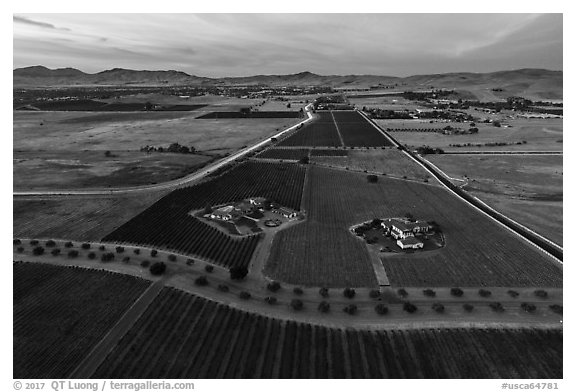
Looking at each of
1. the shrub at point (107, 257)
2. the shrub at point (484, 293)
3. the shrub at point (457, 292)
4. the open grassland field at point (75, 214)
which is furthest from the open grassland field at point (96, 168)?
the shrub at point (484, 293)

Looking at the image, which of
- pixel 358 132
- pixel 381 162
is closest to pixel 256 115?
pixel 358 132

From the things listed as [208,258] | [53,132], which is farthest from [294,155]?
[53,132]

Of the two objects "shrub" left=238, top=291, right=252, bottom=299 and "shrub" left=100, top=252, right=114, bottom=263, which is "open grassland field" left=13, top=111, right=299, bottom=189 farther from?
"shrub" left=238, top=291, right=252, bottom=299

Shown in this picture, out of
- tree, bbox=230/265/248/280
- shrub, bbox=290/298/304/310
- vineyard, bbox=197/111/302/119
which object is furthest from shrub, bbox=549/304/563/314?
vineyard, bbox=197/111/302/119

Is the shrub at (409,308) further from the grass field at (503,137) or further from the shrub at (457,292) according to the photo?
the grass field at (503,137)

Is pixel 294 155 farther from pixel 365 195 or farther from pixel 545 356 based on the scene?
pixel 545 356
